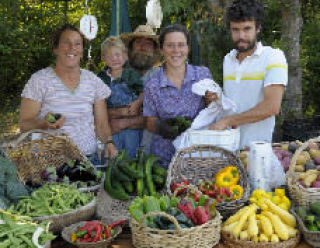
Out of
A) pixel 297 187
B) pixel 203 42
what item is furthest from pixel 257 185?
pixel 203 42

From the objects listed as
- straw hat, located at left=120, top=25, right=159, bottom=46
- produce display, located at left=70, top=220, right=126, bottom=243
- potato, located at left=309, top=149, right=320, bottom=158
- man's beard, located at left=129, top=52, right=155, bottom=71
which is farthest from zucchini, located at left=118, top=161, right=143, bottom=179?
straw hat, located at left=120, top=25, right=159, bottom=46

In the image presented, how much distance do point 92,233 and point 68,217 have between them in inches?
8.7

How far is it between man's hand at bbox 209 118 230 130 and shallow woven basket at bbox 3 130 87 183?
0.95 m

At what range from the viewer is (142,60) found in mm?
4586

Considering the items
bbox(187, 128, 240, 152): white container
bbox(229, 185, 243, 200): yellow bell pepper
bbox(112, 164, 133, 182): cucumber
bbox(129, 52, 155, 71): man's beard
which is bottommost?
bbox(229, 185, 243, 200): yellow bell pepper

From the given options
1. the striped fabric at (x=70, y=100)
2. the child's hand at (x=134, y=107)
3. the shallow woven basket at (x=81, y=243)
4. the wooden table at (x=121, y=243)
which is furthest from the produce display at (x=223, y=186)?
the child's hand at (x=134, y=107)

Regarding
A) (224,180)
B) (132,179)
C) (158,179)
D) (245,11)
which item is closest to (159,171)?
(158,179)

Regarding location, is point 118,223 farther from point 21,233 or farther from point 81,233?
point 21,233

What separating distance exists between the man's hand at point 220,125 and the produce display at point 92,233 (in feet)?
3.64

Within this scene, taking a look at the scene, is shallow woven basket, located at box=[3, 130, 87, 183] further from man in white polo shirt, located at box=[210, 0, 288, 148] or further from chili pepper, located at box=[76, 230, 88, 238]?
man in white polo shirt, located at box=[210, 0, 288, 148]

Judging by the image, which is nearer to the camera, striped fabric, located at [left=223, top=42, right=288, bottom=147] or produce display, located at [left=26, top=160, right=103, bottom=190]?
produce display, located at [left=26, top=160, right=103, bottom=190]

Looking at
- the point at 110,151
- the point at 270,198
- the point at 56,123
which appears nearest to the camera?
the point at 270,198

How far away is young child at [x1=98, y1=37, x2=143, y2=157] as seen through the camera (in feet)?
13.8

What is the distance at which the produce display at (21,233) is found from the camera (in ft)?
7.36
